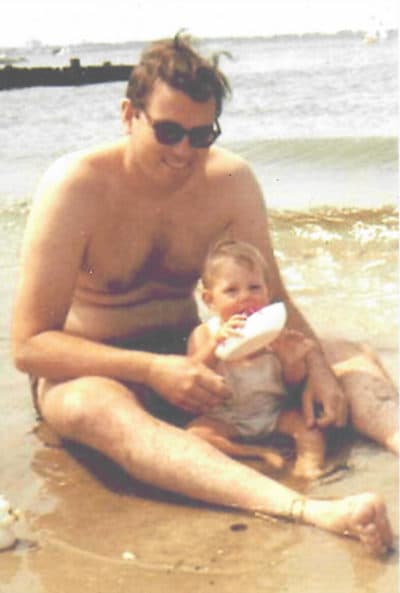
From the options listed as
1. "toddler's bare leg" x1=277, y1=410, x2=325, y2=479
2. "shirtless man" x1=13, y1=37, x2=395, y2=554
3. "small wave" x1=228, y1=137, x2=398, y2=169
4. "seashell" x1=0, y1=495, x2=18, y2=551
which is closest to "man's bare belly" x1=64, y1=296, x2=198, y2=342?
"shirtless man" x1=13, y1=37, x2=395, y2=554

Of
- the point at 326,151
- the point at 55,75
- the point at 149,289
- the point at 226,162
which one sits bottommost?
the point at 55,75

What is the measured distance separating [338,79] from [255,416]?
2979cm

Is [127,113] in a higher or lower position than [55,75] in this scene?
higher

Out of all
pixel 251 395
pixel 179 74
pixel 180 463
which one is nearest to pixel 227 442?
pixel 251 395

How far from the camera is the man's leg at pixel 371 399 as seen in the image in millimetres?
3107

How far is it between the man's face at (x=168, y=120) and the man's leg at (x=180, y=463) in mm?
701

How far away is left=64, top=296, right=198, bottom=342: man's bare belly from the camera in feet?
11.2

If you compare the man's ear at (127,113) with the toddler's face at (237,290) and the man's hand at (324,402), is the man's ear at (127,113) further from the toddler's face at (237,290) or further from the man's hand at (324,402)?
the man's hand at (324,402)

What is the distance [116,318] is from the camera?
3.42 meters

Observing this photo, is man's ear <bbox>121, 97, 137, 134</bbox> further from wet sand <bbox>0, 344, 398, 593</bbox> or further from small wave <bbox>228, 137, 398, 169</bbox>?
small wave <bbox>228, 137, 398, 169</bbox>

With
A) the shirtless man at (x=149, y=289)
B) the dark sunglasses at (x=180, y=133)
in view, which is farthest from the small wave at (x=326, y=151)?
the dark sunglasses at (x=180, y=133)

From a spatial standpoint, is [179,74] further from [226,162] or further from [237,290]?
[237,290]

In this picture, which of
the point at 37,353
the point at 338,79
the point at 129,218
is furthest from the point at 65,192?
the point at 338,79

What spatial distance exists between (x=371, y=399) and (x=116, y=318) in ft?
2.94
